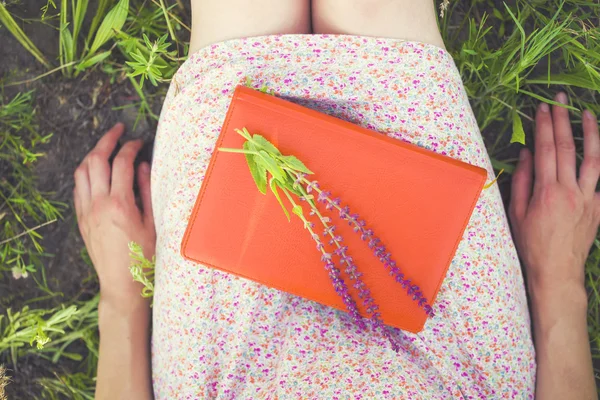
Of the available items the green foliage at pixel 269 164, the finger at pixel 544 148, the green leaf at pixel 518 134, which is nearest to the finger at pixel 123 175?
the green foliage at pixel 269 164

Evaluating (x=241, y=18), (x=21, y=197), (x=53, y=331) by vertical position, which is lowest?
(x=53, y=331)

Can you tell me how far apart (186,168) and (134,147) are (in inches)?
18.7

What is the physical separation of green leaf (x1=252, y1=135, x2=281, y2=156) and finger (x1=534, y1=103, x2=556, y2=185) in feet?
2.64

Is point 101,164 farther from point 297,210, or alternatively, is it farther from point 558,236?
point 558,236

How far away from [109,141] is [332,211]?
796 millimetres

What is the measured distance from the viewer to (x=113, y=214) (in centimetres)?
139

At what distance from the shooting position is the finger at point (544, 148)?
4.42 feet

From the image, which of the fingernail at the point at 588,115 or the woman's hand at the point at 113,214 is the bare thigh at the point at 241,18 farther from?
the fingernail at the point at 588,115

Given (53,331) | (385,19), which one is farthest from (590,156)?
(53,331)

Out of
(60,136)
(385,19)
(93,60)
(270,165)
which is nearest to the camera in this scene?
(270,165)

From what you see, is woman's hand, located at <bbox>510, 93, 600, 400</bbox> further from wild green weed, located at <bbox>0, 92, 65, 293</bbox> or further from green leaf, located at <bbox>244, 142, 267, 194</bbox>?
wild green weed, located at <bbox>0, 92, 65, 293</bbox>

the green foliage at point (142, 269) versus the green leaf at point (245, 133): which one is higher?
the green leaf at point (245, 133)

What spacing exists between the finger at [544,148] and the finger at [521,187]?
0.10 feet

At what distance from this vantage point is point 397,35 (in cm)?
102
